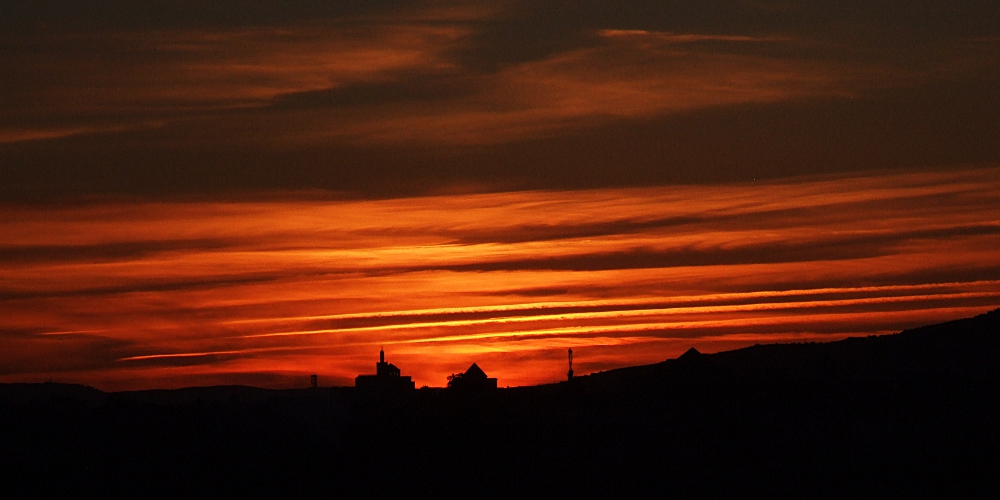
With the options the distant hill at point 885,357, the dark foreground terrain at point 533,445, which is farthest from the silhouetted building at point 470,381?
the distant hill at point 885,357

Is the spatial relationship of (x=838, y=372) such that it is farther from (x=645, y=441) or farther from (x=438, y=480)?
(x=438, y=480)

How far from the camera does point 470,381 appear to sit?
260 feet

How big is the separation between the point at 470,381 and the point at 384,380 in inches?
675

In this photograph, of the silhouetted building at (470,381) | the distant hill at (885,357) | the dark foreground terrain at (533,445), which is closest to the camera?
the dark foreground terrain at (533,445)

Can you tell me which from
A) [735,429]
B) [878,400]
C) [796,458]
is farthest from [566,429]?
[878,400]

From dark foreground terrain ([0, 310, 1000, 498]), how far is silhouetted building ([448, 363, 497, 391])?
237 cm

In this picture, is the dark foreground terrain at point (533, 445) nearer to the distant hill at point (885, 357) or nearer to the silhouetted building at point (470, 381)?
the silhouetted building at point (470, 381)

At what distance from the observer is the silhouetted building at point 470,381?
3017 inches

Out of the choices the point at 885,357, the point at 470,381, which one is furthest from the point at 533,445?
the point at 885,357

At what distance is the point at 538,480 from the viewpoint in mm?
57031

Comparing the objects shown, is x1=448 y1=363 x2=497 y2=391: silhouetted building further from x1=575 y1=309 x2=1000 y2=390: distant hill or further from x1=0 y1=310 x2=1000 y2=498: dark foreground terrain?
x1=575 y1=309 x2=1000 y2=390: distant hill

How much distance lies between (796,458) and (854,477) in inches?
172

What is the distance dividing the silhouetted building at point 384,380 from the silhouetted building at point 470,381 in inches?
291

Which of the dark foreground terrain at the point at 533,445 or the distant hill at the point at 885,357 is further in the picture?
the distant hill at the point at 885,357
